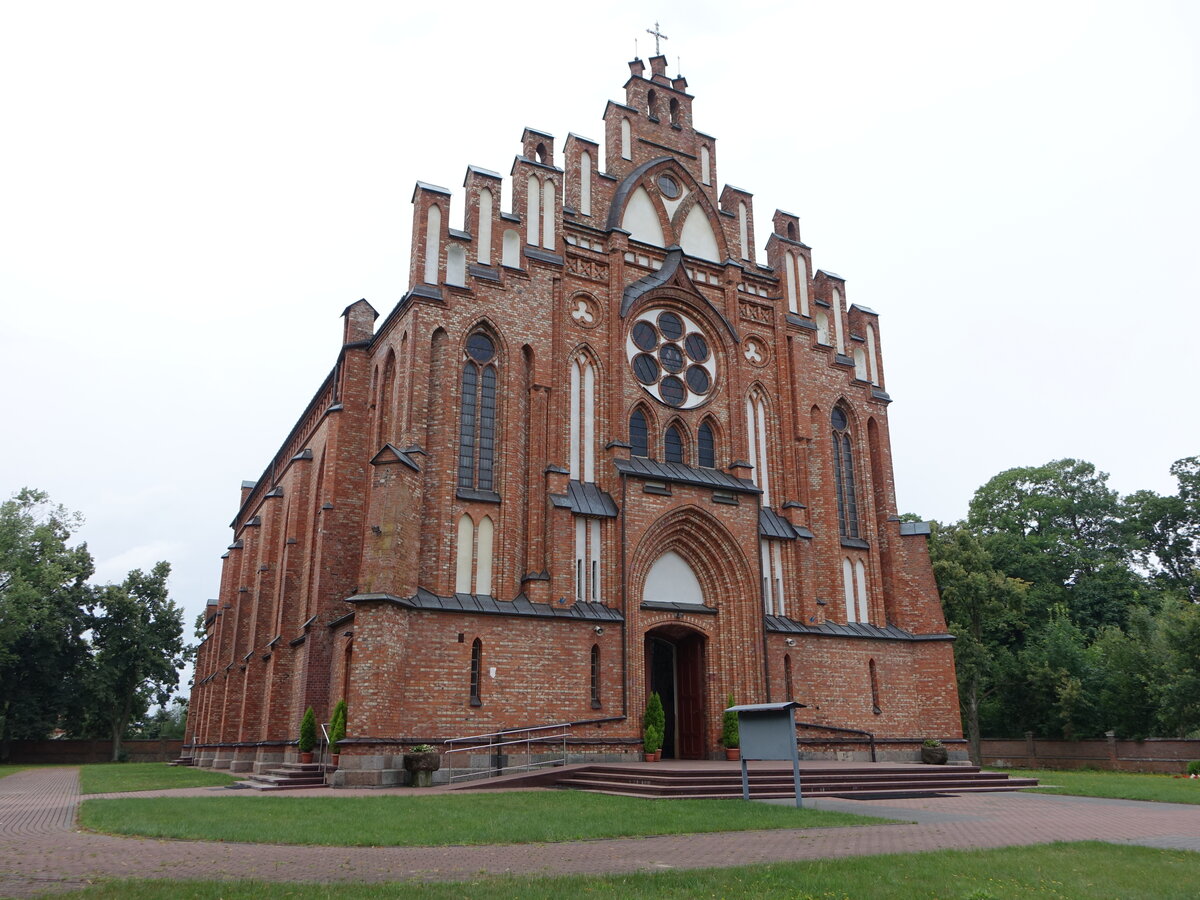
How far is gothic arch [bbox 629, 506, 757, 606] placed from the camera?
26.2 meters

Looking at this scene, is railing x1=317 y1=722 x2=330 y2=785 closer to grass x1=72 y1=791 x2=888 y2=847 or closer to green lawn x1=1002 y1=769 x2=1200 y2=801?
grass x1=72 y1=791 x2=888 y2=847

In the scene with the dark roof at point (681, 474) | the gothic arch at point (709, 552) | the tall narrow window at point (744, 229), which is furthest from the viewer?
the tall narrow window at point (744, 229)

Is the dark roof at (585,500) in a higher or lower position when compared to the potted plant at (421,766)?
higher

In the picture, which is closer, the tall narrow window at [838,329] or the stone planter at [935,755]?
the stone planter at [935,755]

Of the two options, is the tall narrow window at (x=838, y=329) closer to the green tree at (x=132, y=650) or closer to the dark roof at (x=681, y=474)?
the dark roof at (x=681, y=474)

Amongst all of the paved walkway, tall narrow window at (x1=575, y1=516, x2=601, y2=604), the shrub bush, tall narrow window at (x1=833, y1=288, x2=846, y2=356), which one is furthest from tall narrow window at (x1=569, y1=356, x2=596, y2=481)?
the paved walkway

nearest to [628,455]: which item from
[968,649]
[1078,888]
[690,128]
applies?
[690,128]

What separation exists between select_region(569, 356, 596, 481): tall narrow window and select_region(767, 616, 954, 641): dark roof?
6969 millimetres

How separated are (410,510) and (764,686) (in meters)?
11.1

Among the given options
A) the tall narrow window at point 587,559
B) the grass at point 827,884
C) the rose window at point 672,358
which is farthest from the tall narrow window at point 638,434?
the grass at point 827,884

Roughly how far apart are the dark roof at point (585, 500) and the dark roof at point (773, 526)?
4939 mm

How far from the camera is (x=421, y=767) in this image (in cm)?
1961

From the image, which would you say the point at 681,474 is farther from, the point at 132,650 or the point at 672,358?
the point at 132,650

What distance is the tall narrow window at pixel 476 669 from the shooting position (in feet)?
71.1
